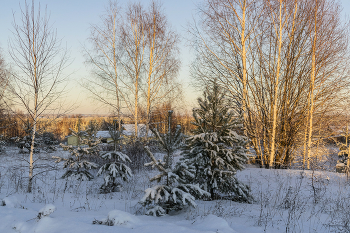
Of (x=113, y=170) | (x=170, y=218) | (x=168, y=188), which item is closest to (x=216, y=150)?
(x=168, y=188)

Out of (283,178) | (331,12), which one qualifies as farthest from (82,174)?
(331,12)

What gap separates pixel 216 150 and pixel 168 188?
1.61m

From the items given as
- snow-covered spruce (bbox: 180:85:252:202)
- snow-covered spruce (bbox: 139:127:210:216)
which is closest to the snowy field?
snow-covered spruce (bbox: 139:127:210:216)

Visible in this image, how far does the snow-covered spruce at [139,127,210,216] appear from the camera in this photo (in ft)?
12.0

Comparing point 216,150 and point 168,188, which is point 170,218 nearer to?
point 168,188

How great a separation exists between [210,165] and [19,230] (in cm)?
362

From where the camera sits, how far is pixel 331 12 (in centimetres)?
981

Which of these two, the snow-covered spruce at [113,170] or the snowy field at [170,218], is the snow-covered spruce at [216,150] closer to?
the snowy field at [170,218]

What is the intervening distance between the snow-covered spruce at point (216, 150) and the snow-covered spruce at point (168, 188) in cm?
93

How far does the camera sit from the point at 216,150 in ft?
16.2

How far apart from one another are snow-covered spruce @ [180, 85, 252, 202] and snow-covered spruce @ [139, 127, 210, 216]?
93 centimetres

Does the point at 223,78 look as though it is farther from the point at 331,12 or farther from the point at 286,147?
the point at 331,12

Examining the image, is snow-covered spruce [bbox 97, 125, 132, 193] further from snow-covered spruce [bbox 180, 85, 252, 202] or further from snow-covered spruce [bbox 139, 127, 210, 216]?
snow-covered spruce [bbox 139, 127, 210, 216]

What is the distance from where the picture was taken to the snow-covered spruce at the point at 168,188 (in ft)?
12.0
